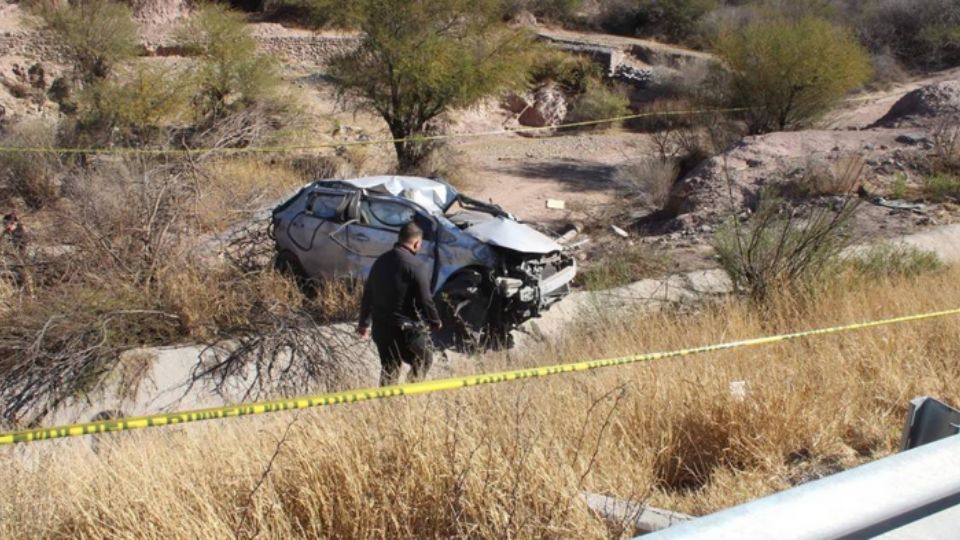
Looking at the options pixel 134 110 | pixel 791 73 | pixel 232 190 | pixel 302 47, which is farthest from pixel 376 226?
pixel 302 47

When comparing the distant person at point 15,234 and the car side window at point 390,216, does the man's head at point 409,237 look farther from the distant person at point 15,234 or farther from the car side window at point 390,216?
the distant person at point 15,234

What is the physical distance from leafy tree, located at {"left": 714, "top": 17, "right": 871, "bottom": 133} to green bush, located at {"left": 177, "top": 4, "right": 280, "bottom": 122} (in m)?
13.0

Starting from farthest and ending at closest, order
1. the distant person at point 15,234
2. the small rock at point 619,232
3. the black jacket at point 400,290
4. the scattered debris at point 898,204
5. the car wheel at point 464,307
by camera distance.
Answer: the small rock at point 619,232, the scattered debris at point 898,204, the distant person at point 15,234, the car wheel at point 464,307, the black jacket at point 400,290

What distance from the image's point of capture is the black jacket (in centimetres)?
678

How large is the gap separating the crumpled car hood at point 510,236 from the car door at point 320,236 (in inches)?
75.4

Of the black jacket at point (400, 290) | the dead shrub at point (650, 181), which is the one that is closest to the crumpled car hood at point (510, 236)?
the black jacket at point (400, 290)

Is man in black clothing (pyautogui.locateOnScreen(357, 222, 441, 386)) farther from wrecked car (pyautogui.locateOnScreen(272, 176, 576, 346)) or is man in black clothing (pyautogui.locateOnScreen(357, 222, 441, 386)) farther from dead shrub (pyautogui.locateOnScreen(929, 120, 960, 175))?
dead shrub (pyautogui.locateOnScreen(929, 120, 960, 175))

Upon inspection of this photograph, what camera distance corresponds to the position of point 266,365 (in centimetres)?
813

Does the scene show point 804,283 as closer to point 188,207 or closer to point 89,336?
point 89,336

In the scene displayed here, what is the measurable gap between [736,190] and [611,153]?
10907 mm

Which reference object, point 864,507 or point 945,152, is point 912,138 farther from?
point 864,507

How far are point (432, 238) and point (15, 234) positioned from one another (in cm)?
617

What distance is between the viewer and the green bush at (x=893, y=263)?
858 centimetres

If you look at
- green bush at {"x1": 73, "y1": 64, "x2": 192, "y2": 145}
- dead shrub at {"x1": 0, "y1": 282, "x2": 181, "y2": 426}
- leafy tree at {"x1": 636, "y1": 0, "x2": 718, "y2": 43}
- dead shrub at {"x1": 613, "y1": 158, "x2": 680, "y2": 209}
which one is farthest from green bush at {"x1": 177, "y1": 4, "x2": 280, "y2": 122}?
leafy tree at {"x1": 636, "y1": 0, "x2": 718, "y2": 43}
